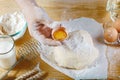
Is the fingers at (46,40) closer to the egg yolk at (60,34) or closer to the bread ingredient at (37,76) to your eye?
the egg yolk at (60,34)

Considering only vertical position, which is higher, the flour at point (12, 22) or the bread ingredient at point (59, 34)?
the flour at point (12, 22)

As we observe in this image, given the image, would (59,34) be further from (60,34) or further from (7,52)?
(7,52)

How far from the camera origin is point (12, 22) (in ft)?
4.72

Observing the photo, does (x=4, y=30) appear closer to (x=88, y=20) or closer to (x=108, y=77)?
(x=88, y=20)

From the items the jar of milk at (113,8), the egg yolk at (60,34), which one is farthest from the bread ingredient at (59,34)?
the jar of milk at (113,8)

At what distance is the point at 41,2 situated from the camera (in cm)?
156

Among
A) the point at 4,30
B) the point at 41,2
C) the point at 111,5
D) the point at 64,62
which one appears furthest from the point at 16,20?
the point at 111,5

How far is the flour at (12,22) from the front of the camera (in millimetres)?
1417

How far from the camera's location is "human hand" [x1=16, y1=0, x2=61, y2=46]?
52.7 inches

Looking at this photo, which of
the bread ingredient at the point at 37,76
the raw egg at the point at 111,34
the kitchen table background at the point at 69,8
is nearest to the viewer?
the bread ingredient at the point at 37,76

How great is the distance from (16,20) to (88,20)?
0.33m

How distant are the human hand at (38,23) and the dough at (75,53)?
41 mm

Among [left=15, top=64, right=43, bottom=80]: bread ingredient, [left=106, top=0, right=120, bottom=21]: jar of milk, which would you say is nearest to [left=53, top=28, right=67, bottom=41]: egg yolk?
[left=15, top=64, right=43, bottom=80]: bread ingredient

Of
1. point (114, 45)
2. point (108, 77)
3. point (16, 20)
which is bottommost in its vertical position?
point (108, 77)
